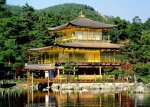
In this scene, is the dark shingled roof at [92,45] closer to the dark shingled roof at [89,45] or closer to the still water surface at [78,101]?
the dark shingled roof at [89,45]

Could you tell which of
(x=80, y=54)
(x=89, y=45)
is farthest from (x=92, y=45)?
(x=80, y=54)

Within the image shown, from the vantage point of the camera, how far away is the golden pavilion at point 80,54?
166ft

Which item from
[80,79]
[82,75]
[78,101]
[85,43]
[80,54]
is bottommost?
[78,101]

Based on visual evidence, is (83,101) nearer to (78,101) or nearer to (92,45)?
(78,101)

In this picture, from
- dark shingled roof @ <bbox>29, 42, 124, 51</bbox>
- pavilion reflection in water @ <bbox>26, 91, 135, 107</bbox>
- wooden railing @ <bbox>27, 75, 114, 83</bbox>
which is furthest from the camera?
dark shingled roof @ <bbox>29, 42, 124, 51</bbox>

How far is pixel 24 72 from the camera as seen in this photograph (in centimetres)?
5747

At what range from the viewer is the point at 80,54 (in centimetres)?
5378

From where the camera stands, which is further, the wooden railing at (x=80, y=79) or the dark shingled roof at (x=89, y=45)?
the dark shingled roof at (x=89, y=45)

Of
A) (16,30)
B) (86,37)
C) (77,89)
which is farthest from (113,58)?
(16,30)

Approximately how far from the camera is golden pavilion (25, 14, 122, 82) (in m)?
50.7

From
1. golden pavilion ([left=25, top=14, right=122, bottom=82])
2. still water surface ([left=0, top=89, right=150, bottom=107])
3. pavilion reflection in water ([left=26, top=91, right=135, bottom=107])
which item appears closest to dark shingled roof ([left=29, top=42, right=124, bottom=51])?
golden pavilion ([left=25, top=14, right=122, bottom=82])

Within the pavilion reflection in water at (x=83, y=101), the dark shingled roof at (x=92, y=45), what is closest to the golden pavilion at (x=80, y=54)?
the dark shingled roof at (x=92, y=45)

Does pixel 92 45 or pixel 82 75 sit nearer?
pixel 82 75

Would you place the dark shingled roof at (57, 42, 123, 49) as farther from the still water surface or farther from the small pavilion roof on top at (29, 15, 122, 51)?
the still water surface
